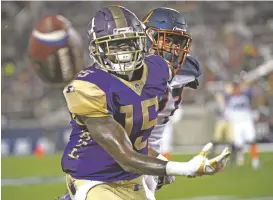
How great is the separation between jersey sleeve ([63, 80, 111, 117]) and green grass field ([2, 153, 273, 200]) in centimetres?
419

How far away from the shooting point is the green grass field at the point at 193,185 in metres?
7.12

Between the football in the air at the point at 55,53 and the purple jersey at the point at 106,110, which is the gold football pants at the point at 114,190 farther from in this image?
the football in the air at the point at 55,53

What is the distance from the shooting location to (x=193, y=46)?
13.0 m

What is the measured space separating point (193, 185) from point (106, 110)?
544 centimetres

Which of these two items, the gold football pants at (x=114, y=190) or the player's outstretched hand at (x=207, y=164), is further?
the gold football pants at (x=114, y=190)

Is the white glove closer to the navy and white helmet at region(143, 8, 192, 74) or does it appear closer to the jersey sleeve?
the jersey sleeve

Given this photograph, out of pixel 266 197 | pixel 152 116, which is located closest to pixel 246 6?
pixel 266 197

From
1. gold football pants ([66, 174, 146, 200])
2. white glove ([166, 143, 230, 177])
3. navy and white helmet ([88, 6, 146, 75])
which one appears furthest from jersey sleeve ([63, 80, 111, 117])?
white glove ([166, 143, 230, 177])

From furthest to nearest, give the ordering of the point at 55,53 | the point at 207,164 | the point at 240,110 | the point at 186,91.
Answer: the point at 186,91 → the point at 240,110 → the point at 55,53 → the point at 207,164

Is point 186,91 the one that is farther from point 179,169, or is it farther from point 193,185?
point 179,169

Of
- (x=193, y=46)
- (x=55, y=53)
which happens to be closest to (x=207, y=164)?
(x=55, y=53)

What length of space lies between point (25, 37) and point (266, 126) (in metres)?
4.57

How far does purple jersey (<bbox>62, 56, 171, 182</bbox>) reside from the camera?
2.61 metres

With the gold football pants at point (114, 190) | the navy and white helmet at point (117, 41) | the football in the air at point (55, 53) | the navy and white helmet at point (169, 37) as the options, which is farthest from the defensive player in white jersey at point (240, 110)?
the navy and white helmet at point (117, 41)
